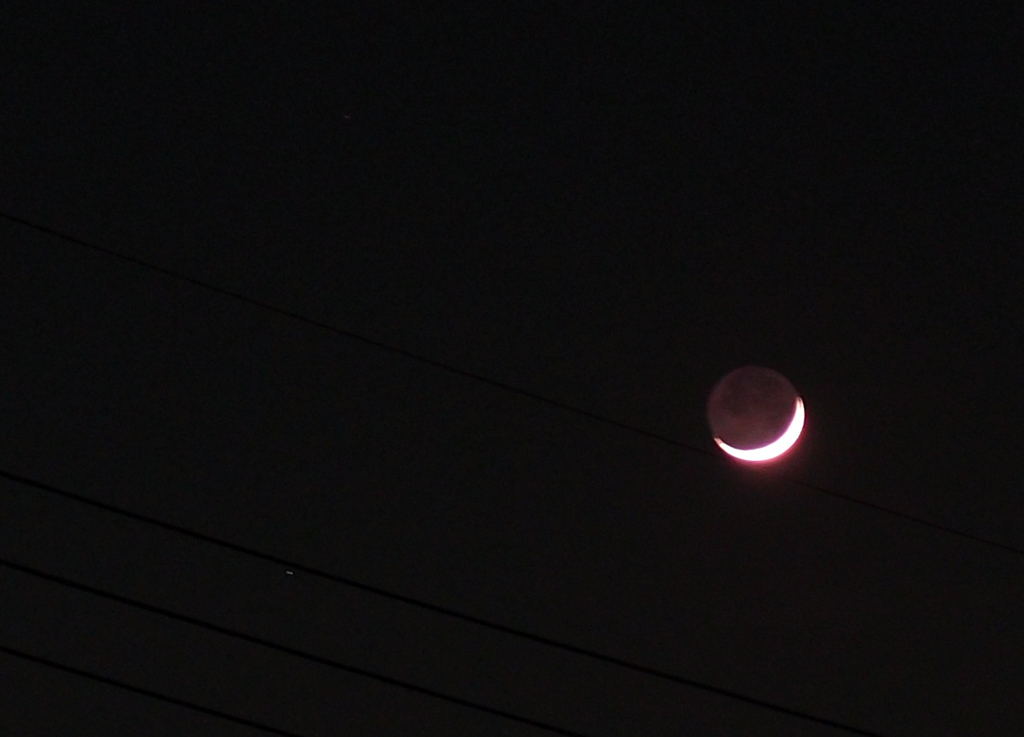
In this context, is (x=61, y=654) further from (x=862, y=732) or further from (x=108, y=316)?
(x=862, y=732)

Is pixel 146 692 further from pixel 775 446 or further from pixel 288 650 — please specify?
pixel 775 446

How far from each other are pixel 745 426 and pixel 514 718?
2.30 metres

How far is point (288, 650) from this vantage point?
7.71 m

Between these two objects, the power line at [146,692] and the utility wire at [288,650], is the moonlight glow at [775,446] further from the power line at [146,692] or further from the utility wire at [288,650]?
the power line at [146,692]

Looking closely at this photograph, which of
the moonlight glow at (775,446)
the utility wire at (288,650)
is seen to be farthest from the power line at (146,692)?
the moonlight glow at (775,446)

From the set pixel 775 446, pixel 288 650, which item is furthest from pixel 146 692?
pixel 775 446

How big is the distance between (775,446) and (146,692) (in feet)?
13.2

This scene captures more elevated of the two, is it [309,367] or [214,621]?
[309,367]

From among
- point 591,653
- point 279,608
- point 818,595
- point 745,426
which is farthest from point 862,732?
point 279,608

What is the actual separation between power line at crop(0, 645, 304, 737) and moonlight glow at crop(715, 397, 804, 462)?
10.4ft

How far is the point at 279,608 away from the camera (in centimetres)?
769

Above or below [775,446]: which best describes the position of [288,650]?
below

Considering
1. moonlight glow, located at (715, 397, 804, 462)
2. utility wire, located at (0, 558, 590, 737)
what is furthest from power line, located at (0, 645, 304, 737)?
moonlight glow, located at (715, 397, 804, 462)

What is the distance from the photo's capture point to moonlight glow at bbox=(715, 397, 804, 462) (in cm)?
711
